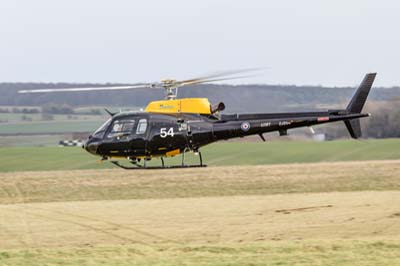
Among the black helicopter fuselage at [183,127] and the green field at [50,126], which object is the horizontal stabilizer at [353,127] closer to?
the black helicopter fuselage at [183,127]

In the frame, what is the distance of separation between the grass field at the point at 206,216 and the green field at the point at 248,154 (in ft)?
11.3

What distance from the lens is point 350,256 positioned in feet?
50.2

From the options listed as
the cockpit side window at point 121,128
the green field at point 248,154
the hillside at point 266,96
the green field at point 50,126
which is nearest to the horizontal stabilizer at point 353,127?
the cockpit side window at point 121,128

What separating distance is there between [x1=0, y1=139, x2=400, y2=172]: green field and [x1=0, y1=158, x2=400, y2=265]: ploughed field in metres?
6.63

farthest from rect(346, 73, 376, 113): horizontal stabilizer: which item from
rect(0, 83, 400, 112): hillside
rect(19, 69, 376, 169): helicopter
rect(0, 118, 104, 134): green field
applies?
rect(0, 118, 104, 134): green field

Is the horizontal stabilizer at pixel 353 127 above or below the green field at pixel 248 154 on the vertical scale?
above

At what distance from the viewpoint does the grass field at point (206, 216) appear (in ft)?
52.0

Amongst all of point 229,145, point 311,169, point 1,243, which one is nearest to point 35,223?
point 1,243

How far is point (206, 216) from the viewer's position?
22.3 meters

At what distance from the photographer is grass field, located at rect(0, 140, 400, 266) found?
1585 cm

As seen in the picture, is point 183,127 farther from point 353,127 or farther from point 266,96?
point 266,96

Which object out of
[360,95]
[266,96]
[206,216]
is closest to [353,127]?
[360,95]

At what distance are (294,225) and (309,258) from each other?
16.9 feet

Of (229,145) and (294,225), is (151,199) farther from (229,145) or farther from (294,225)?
(229,145)
